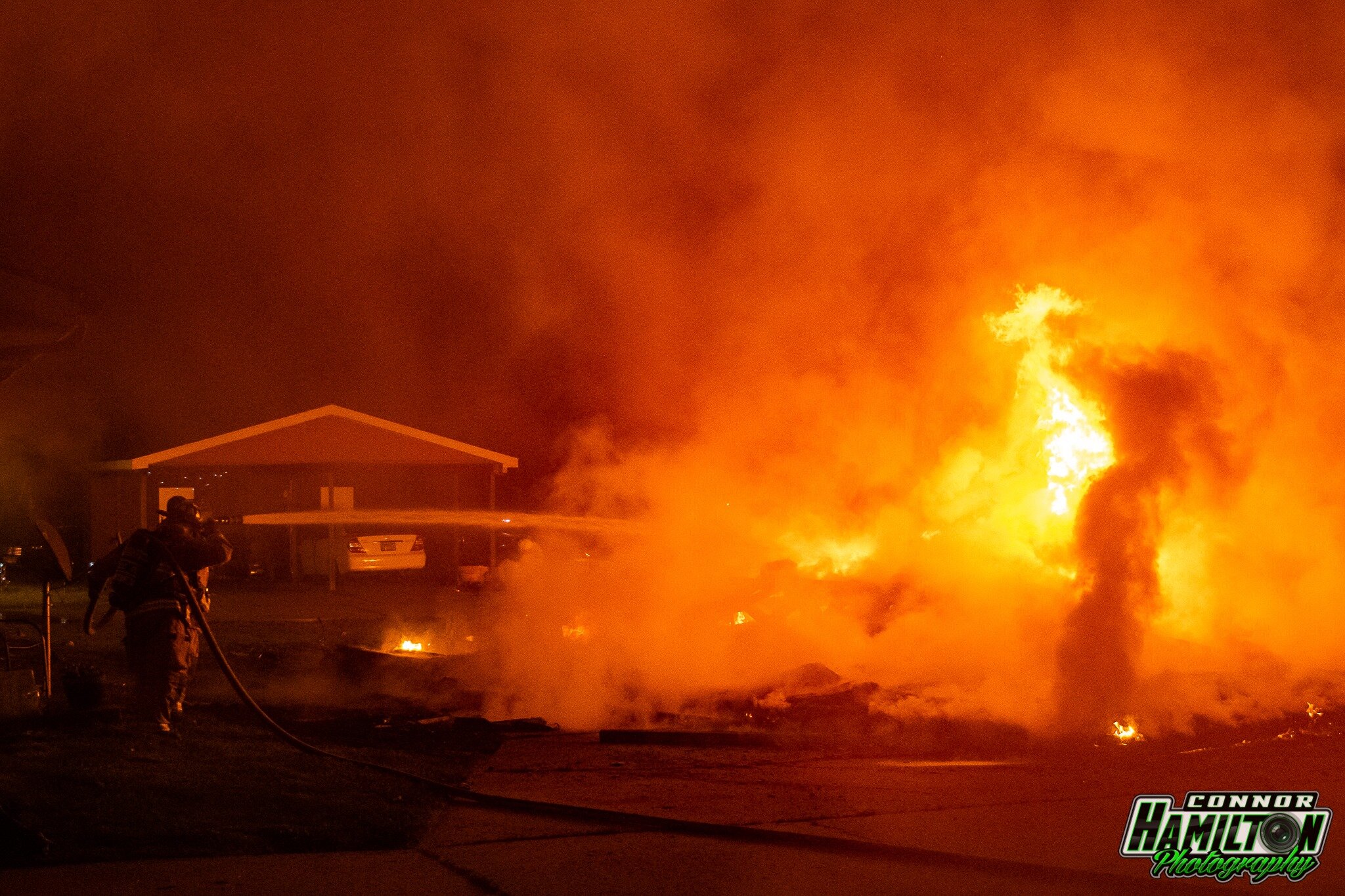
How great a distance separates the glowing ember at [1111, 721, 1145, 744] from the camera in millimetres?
7430

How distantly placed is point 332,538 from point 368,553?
2646mm

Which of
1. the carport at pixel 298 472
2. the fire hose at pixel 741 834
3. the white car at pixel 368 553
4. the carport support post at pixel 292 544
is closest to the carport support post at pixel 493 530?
the carport at pixel 298 472

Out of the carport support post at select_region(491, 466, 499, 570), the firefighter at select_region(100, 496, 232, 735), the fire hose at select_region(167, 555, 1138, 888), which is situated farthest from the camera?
the carport support post at select_region(491, 466, 499, 570)

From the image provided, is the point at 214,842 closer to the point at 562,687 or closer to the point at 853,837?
the point at 853,837

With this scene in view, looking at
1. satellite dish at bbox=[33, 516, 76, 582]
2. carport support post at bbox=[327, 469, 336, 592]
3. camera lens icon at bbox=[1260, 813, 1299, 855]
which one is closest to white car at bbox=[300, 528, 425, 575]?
carport support post at bbox=[327, 469, 336, 592]

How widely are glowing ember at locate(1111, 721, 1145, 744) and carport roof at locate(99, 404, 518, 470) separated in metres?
15.2

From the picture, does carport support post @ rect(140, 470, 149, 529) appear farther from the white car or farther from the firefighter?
the firefighter

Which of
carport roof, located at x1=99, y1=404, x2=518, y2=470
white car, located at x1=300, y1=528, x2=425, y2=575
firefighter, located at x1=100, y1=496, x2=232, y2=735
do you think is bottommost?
firefighter, located at x1=100, y1=496, x2=232, y2=735

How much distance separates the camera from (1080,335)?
9891 millimetres

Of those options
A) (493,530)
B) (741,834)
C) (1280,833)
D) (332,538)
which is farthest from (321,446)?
(1280,833)

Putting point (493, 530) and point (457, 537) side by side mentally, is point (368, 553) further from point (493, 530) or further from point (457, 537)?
point (493, 530)

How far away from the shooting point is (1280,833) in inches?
202

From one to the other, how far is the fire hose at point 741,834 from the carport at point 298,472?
1373cm

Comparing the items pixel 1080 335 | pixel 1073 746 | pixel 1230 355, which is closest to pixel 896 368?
pixel 1230 355
